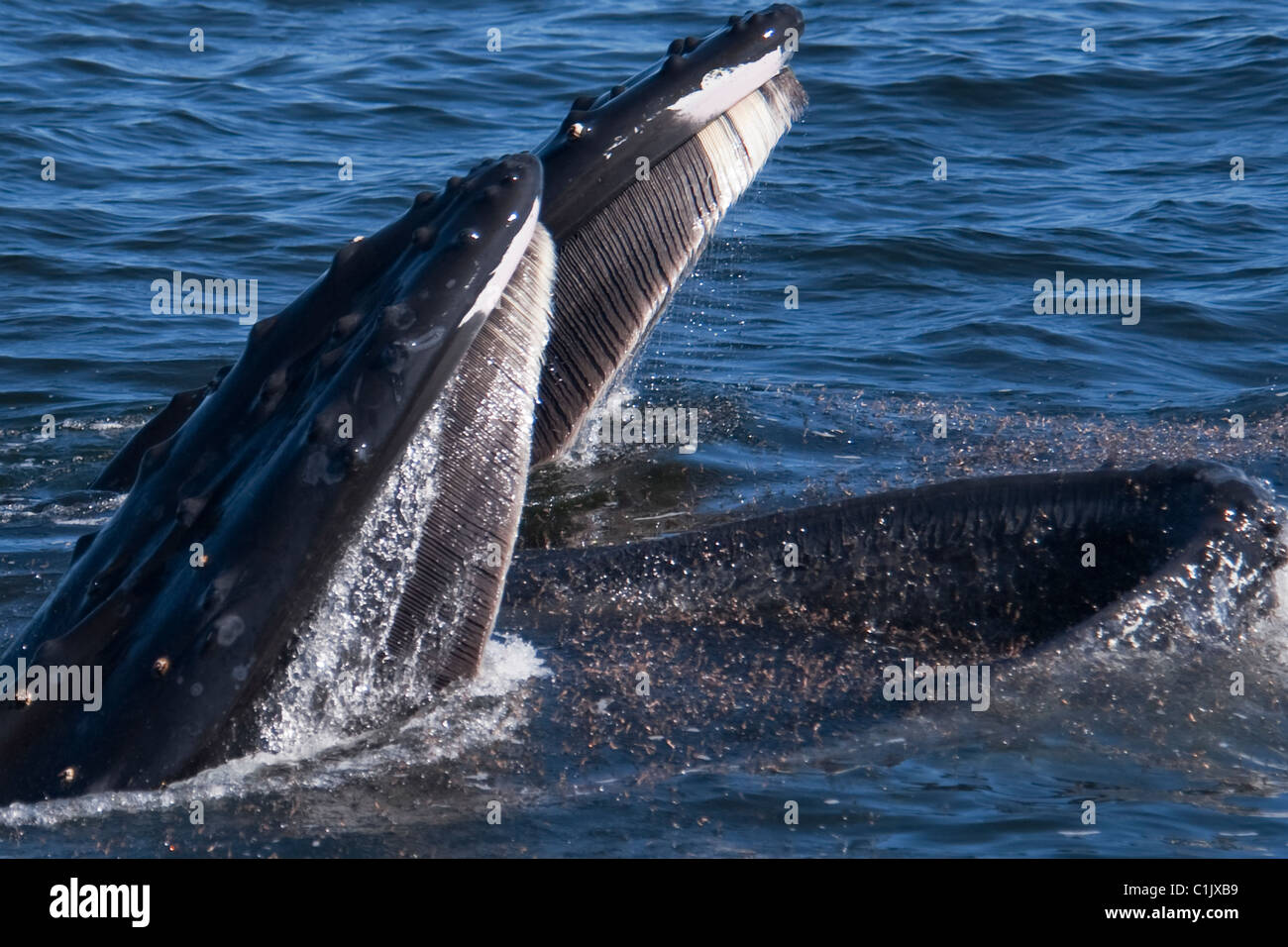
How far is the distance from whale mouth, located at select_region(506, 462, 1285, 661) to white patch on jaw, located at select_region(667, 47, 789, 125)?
1302mm

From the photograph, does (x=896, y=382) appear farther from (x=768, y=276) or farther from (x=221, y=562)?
(x=221, y=562)

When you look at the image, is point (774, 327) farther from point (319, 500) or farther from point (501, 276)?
point (319, 500)

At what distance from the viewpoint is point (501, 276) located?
13.0 ft

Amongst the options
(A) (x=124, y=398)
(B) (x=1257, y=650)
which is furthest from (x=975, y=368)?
(B) (x=1257, y=650)

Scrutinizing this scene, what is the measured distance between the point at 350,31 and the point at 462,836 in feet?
66.6

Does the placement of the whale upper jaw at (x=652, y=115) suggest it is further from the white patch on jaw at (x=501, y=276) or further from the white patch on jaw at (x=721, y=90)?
the white patch on jaw at (x=501, y=276)

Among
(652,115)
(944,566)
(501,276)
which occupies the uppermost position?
(652,115)

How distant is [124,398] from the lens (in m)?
10.5

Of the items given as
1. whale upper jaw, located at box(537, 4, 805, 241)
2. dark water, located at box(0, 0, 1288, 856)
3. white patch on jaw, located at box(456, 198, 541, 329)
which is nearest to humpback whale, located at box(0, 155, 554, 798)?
white patch on jaw, located at box(456, 198, 541, 329)

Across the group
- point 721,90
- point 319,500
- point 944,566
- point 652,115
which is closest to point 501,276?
point 319,500

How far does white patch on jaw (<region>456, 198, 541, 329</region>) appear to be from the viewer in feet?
12.8

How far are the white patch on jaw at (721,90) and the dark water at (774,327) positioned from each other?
38.6 inches

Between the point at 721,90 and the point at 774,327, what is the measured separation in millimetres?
6941

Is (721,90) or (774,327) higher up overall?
(774,327)
